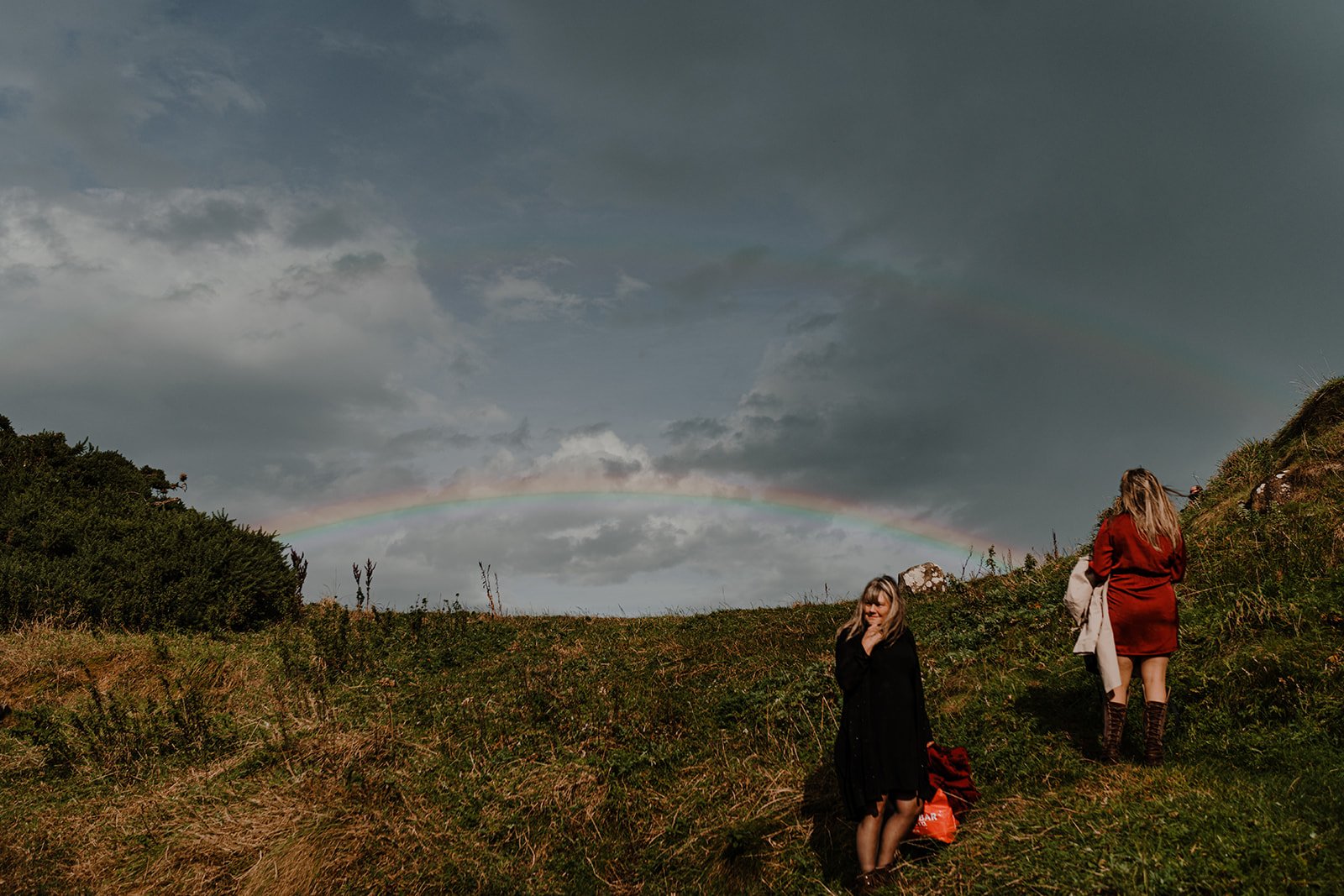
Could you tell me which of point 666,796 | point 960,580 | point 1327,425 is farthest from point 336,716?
point 1327,425

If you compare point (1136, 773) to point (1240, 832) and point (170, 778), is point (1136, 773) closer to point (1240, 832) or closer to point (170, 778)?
point (1240, 832)

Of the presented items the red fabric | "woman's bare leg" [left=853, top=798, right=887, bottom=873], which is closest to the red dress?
the red fabric

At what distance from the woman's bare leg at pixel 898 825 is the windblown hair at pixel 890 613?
4.20ft

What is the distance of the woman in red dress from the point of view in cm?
726

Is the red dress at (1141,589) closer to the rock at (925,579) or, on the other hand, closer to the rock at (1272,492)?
the rock at (1272,492)

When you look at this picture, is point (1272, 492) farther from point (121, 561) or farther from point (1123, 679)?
point (121, 561)

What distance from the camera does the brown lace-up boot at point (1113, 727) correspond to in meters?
7.36

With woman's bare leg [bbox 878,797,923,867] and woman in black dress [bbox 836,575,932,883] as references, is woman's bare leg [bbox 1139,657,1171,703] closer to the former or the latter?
woman in black dress [bbox 836,575,932,883]

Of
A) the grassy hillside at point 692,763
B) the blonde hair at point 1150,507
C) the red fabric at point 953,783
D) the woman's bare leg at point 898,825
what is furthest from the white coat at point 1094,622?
the woman's bare leg at point 898,825

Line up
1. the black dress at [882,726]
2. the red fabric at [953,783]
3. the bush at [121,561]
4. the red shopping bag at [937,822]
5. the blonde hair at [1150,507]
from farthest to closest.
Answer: the bush at [121,561]
the blonde hair at [1150,507]
the red fabric at [953,783]
the red shopping bag at [937,822]
the black dress at [882,726]

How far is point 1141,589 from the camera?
737 cm

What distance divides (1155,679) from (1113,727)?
0.58m

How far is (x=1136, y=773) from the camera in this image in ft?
23.0

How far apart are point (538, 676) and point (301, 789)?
159 inches
